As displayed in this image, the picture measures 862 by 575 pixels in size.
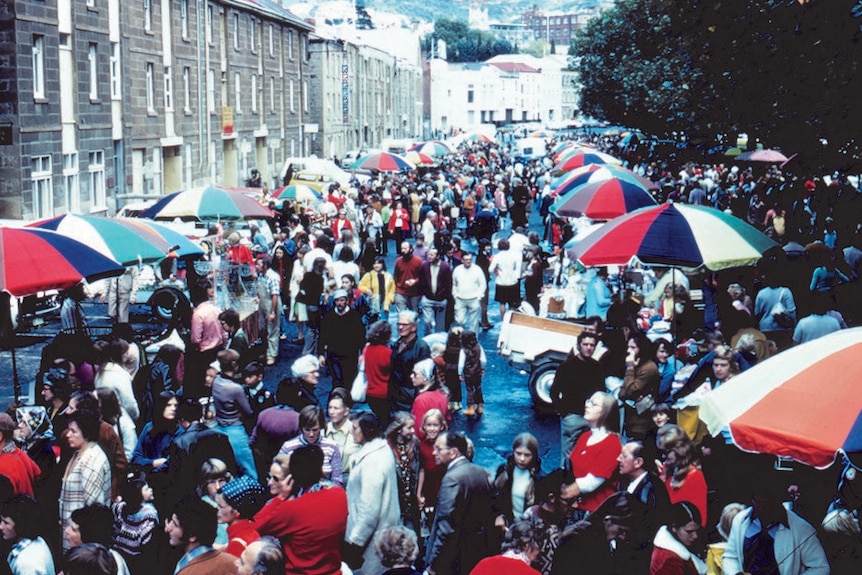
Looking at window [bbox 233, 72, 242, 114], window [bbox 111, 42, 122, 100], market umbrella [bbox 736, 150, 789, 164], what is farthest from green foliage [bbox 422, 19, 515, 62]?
window [bbox 111, 42, 122, 100]

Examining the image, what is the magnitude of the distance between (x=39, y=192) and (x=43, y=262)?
1989 cm

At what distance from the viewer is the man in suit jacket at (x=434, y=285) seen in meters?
15.4

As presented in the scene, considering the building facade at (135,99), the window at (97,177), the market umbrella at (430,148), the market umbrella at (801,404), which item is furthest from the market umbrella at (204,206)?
the market umbrella at (430,148)

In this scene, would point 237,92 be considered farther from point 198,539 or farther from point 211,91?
point 198,539

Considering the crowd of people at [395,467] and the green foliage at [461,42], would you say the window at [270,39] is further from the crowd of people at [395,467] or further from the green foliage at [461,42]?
the green foliage at [461,42]

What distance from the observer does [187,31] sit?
4081 centimetres

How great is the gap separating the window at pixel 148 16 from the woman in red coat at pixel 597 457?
31.7 m

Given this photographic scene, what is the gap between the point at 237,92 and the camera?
47188 mm

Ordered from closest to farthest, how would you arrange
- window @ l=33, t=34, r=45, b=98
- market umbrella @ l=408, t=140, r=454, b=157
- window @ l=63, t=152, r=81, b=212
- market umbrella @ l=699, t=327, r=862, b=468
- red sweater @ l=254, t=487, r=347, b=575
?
market umbrella @ l=699, t=327, r=862, b=468, red sweater @ l=254, t=487, r=347, b=575, window @ l=33, t=34, r=45, b=98, window @ l=63, t=152, r=81, b=212, market umbrella @ l=408, t=140, r=454, b=157

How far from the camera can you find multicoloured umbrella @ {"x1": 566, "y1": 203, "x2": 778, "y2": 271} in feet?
32.6

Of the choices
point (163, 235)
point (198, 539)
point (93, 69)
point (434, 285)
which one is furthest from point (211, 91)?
point (198, 539)

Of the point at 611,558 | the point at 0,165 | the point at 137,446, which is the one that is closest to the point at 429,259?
the point at 137,446

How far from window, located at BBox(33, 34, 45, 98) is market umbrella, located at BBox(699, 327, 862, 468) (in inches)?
989

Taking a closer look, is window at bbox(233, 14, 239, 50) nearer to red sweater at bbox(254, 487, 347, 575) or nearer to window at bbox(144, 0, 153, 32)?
window at bbox(144, 0, 153, 32)
